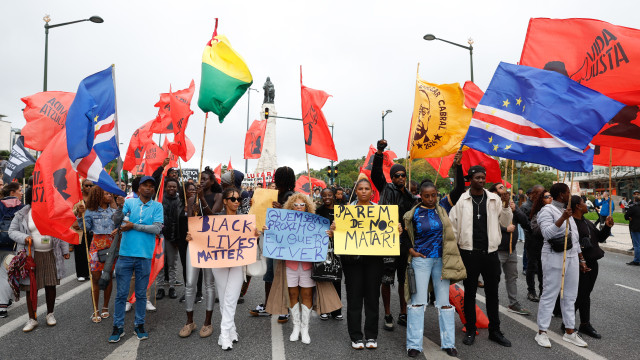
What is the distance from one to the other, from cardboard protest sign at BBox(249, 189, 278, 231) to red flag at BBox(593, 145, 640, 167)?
4526 millimetres

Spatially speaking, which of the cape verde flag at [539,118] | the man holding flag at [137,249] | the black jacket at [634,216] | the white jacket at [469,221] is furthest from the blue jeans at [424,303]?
the black jacket at [634,216]

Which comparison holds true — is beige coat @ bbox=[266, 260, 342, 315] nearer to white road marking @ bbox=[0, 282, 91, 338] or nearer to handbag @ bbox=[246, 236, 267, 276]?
handbag @ bbox=[246, 236, 267, 276]

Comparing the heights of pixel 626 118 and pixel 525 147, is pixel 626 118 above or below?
above

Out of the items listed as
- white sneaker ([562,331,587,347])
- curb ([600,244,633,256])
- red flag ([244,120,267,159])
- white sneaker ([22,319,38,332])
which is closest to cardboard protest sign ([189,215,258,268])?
white sneaker ([22,319,38,332])

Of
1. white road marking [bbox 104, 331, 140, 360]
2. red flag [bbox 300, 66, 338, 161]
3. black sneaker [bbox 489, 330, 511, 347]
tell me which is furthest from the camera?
red flag [bbox 300, 66, 338, 161]

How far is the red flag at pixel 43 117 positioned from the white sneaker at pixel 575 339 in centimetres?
809

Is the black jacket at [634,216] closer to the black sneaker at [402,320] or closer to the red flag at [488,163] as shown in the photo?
the red flag at [488,163]

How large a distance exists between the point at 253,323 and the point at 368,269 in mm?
1856

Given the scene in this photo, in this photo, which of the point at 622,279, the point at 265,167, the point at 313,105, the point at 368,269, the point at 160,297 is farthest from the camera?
the point at 265,167

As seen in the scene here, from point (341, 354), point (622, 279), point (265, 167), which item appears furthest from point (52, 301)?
point (265, 167)

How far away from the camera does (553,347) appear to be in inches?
167

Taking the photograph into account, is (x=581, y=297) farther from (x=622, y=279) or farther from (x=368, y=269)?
(x=622, y=279)

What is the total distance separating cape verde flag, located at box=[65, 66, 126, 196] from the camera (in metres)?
4.25

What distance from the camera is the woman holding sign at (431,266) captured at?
159 inches
